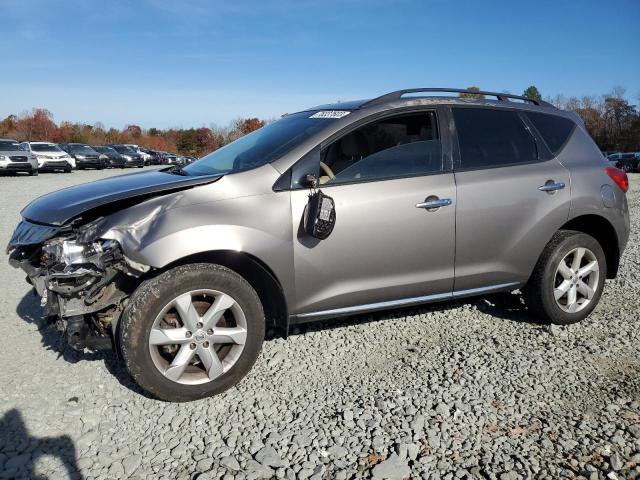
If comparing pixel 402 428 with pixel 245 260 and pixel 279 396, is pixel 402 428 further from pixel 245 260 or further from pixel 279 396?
pixel 245 260

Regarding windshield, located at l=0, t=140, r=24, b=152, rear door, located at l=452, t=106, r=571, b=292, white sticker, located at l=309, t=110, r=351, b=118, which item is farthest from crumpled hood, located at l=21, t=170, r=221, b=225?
windshield, located at l=0, t=140, r=24, b=152

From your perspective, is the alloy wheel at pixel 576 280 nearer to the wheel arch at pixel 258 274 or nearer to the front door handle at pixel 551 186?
the front door handle at pixel 551 186

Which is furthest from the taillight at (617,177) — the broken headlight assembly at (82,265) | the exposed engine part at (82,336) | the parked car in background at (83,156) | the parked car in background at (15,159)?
the parked car in background at (83,156)

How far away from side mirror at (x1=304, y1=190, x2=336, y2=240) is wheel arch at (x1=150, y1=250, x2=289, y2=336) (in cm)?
37

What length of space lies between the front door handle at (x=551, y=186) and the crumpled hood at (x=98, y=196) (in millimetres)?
2461

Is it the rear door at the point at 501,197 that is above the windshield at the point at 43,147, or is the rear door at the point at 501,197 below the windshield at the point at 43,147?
below

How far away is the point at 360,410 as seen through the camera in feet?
9.45

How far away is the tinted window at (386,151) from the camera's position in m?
3.36

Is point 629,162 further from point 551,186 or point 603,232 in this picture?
point 551,186

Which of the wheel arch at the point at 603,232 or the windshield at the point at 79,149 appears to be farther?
the windshield at the point at 79,149

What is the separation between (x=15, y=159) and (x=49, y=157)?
3.60m

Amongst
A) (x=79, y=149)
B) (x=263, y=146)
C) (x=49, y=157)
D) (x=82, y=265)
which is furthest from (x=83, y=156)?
(x=82, y=265)

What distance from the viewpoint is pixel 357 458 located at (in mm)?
2463

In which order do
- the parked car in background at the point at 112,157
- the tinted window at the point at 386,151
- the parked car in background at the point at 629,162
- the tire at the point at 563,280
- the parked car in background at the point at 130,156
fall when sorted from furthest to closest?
the parked car in background at the point at 130,156 → the parked car in background at the point at 629,162 → the parked car in background at the point at 112,157 → the tire at the point at 563,280 → the tinted window at the point at 386,151
